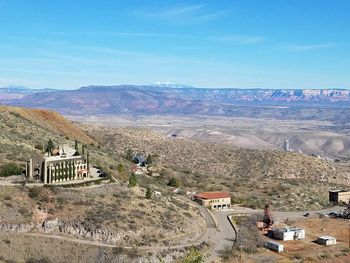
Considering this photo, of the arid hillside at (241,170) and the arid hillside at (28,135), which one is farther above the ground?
the arid hillside at (28,135)

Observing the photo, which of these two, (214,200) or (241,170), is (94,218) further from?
(241,170)

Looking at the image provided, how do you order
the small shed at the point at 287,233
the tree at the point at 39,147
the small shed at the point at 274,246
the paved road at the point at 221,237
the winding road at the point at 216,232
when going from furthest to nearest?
the tree at the point at 39,147 → the small shed at the point at 287,233 → the small shed at the point at 274,246 → the paved road at the point at 221,237 → the winding road at the point at 216,232

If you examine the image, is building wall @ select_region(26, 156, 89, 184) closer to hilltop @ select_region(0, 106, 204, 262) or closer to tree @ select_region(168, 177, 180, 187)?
hilltop @ select_region(0, 106, 204, 262)

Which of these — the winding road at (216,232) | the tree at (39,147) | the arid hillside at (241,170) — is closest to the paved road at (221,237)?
the winding road at (216,232)

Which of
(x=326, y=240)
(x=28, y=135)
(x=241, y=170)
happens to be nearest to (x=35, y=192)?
(x=326, y=240)

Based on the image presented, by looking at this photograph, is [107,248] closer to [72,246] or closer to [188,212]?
[72,246]

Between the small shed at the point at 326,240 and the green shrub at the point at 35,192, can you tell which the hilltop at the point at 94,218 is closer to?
the green shrub at the point at 35,192
